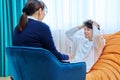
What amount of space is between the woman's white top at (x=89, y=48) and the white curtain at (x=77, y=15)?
798 millimetres

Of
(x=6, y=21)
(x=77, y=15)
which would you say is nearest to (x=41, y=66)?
(x=77, y=15)

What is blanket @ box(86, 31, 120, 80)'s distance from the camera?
2703 mm

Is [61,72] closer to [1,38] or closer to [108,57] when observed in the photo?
[108,57]

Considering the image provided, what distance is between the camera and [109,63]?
2871 mm

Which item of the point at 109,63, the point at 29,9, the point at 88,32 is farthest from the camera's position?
the point at 88,32

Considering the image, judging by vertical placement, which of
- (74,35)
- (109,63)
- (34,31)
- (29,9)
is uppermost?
(29,9)

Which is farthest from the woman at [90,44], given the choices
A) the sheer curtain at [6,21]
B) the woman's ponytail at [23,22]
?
the sheer curtain at [6,21]

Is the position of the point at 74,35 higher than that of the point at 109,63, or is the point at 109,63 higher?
the point at 74,35

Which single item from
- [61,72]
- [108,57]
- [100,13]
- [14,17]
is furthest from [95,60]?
[14,17]

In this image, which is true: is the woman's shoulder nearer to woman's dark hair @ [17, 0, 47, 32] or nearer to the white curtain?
woman's dark hair @ [17, 0, 47, 32]

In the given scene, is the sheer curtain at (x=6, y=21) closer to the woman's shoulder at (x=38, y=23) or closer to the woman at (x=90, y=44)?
the woman at (x=90, y=44)

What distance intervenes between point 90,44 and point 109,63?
35 centimetres

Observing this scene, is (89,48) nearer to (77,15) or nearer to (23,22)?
(23,22)

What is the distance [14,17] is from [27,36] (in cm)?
203
